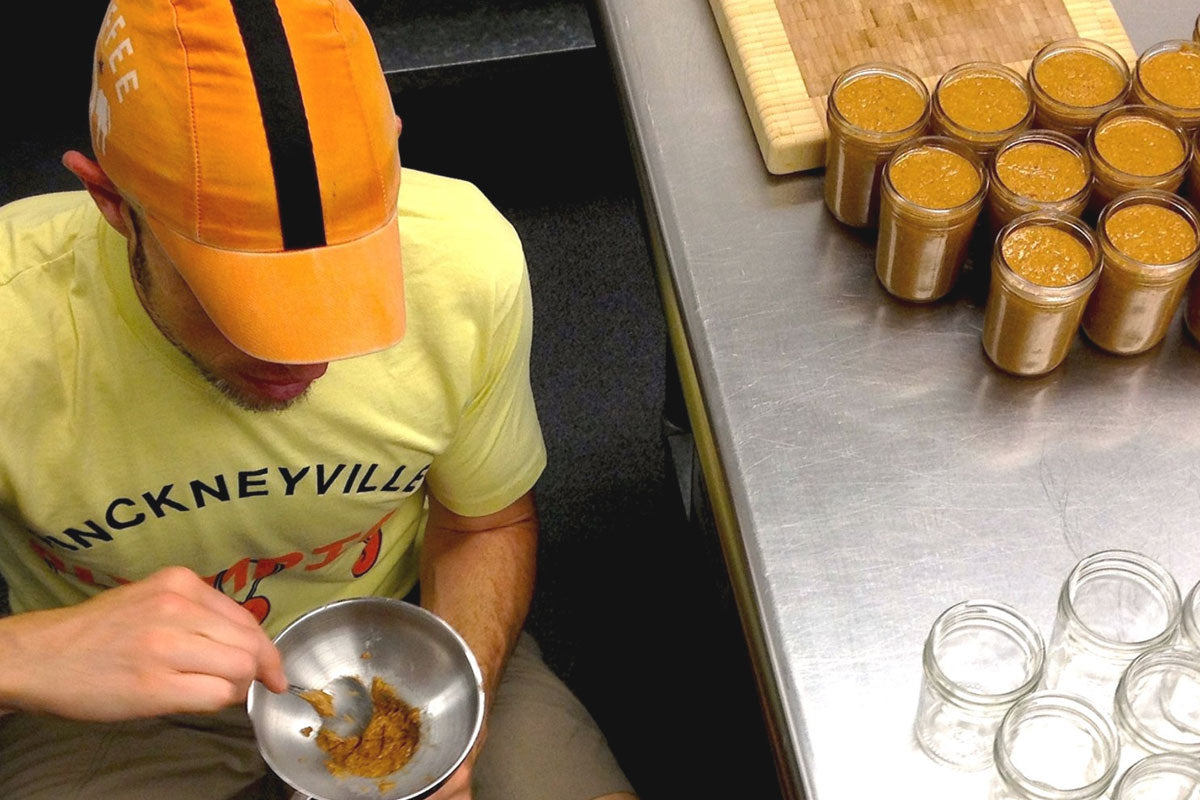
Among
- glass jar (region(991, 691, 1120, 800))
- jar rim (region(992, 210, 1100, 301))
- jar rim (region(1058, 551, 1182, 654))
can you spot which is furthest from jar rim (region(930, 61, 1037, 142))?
glass jar (region(991, 691, 1120, 800))

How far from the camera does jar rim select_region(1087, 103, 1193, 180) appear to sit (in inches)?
46.3

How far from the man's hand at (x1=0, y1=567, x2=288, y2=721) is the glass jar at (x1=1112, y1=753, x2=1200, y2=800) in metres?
0.64

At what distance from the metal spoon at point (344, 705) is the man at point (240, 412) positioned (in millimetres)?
101

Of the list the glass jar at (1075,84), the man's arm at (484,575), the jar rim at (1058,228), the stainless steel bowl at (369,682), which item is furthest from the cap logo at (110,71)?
the glass jar at (1075,84)

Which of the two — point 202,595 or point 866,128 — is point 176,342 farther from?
point 866,128

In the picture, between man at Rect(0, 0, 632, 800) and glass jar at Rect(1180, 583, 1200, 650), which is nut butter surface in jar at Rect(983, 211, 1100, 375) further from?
man at Rect(0, 0, 632, 800)

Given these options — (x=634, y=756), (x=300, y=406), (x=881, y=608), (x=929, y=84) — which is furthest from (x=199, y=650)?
(x=634, y=756)

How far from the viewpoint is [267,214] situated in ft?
3.13

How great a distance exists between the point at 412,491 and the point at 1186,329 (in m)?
0.73

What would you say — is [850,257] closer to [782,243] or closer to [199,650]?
[782,243]

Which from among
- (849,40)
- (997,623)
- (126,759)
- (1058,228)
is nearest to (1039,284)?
(1058,228)

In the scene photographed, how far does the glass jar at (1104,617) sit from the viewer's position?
1.02m

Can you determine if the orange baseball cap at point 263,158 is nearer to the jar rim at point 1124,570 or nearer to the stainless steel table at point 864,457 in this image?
the stainless steel table at point 864,457

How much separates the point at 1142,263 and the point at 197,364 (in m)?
0.78
